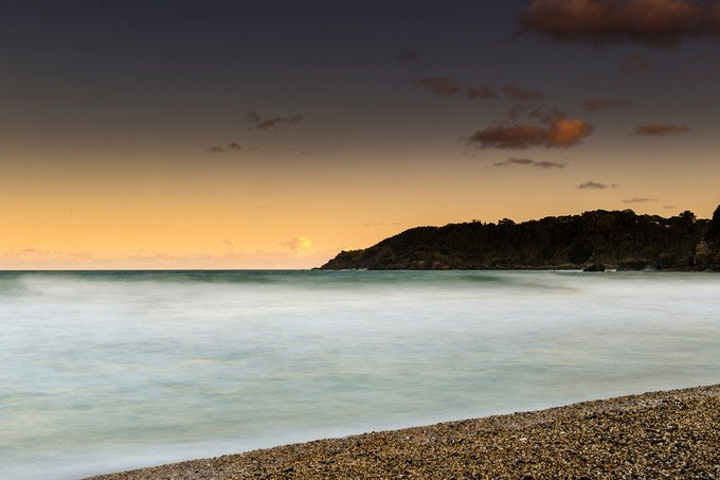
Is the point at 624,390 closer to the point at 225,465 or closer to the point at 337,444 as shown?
the point at 337,444

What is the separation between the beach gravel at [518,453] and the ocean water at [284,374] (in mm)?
1190

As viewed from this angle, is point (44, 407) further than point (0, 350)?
No

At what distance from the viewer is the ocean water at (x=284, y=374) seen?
24.0 feet

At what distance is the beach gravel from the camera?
13.5 feet

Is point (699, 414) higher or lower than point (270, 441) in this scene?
higher

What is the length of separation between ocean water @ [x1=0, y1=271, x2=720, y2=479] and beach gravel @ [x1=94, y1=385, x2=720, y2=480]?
1190 millimetres

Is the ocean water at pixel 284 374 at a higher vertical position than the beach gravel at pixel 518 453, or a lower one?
lower

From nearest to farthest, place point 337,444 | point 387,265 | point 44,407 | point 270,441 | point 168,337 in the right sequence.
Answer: point 337,444, point 270,441, point 44,407, point 168,337, point 387,265

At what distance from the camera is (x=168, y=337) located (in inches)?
707

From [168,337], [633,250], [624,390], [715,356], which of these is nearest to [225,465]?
[624,390]

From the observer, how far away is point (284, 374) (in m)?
11.7

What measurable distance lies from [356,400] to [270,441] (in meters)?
2.55

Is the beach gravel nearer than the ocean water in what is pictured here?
Yes

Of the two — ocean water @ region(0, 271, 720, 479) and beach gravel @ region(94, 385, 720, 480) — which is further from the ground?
beach gravel @ region(94, 385, 720, 480)
